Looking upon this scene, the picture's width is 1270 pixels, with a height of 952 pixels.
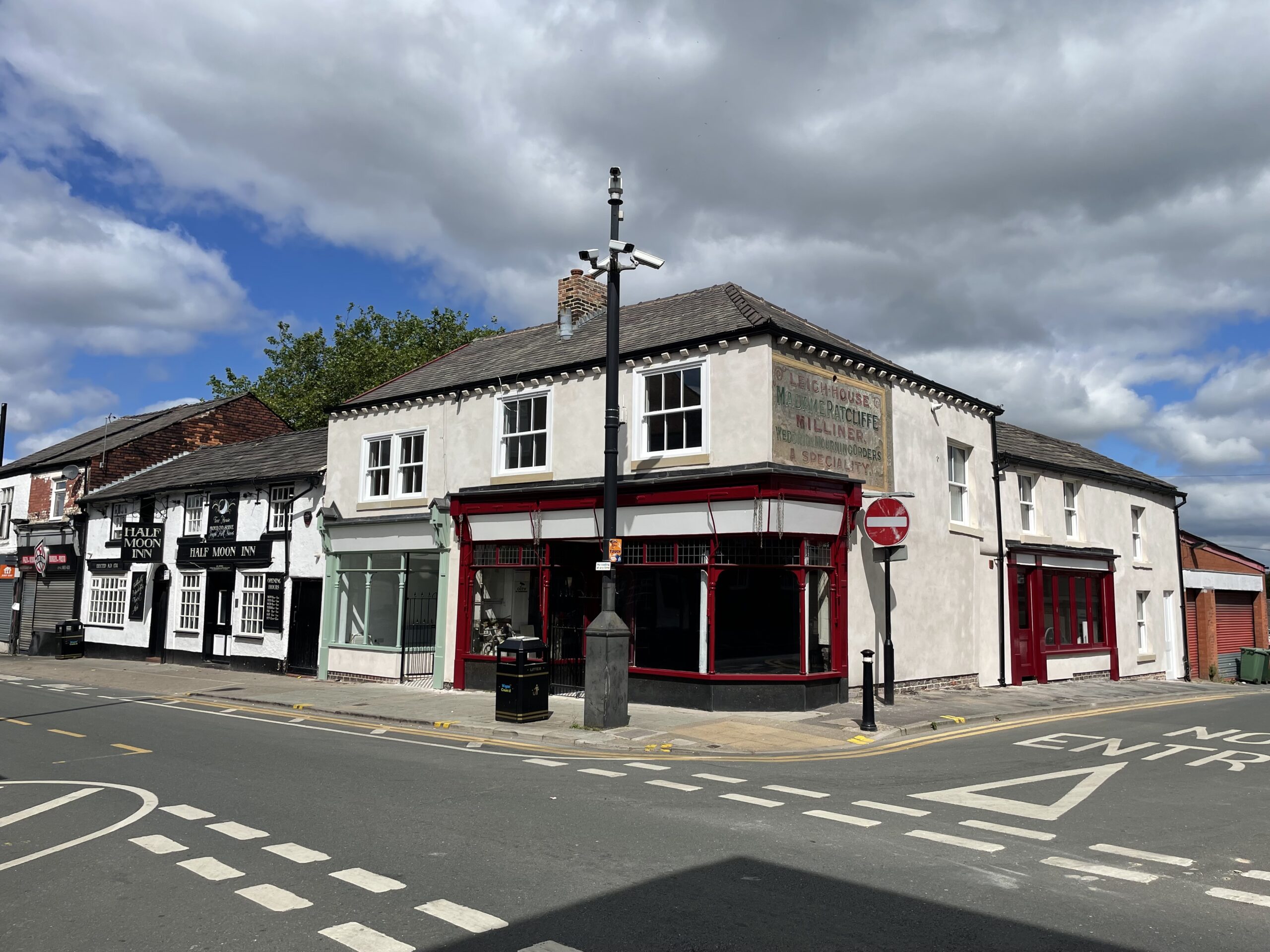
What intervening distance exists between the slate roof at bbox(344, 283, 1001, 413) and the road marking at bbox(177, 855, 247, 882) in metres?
11.7

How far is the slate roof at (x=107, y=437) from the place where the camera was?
33094 millimetres

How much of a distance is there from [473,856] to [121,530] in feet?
90.5

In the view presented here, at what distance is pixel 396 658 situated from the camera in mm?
20750

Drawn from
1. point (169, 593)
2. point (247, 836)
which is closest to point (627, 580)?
point (247, 836)

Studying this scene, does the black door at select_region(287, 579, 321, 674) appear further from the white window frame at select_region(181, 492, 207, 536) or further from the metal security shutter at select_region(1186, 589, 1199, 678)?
the metal security shutter at select_region(1186, 589, 1199, 678)

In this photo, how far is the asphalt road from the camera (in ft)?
17.2

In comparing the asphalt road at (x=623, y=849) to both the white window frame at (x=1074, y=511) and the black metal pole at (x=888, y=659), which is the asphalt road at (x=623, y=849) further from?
the white window frame at (x=1074, y=511)

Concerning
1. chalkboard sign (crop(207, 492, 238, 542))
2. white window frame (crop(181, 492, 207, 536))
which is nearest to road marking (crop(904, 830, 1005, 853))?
chalkboard sign (crop(207, 492, 238, 542))

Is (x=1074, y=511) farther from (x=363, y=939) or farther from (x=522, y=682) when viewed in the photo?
(x=363, y=939)

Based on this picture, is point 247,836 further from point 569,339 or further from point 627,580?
point 569,339

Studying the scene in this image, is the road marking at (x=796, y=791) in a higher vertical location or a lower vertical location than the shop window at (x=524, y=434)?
lower

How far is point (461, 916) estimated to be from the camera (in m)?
5.39

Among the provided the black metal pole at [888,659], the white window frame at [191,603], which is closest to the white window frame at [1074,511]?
the black metal pole at [888,659]

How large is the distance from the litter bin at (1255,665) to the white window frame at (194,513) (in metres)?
31.8
